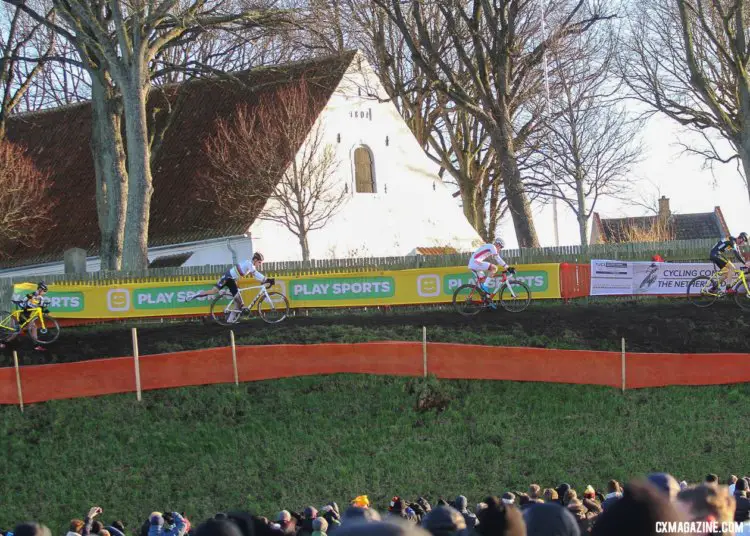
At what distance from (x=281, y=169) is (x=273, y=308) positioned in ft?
40.7

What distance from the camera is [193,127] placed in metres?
39.5

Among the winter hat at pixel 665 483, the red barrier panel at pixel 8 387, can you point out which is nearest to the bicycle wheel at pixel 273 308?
the red barrier panel at pixel 8 387

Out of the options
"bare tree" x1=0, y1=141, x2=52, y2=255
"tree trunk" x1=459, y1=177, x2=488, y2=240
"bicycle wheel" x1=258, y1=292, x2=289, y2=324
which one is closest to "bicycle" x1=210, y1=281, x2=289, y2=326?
"bicycle wheel" x1=258, y1=292, x2=289, y2=324

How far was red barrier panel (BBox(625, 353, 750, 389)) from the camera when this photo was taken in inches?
733

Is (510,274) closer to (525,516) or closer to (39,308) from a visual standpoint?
(39,308)

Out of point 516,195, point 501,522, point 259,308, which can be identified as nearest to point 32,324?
point 259,308

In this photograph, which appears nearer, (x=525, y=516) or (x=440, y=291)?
(x=525, y=516)

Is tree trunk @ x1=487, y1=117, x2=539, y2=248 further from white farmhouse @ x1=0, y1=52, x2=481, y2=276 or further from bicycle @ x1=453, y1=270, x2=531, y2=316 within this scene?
bicycle @ x1=453, y1=270, x2=531, y2=316

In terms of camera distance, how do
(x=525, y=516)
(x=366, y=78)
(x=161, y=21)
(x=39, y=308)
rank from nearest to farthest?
1. (x=525, y=516)
2. (x=39, y=308)
3. (x=161, y=21)
4. (x=366, y=78)

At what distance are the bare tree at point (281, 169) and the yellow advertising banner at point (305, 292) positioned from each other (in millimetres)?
9285

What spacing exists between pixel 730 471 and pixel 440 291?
10.6 metres

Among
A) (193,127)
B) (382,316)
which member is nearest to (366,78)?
(193,127)

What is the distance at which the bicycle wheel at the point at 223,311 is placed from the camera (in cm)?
2322

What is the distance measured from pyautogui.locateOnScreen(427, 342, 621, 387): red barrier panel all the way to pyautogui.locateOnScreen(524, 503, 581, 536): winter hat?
14327 millimetres
